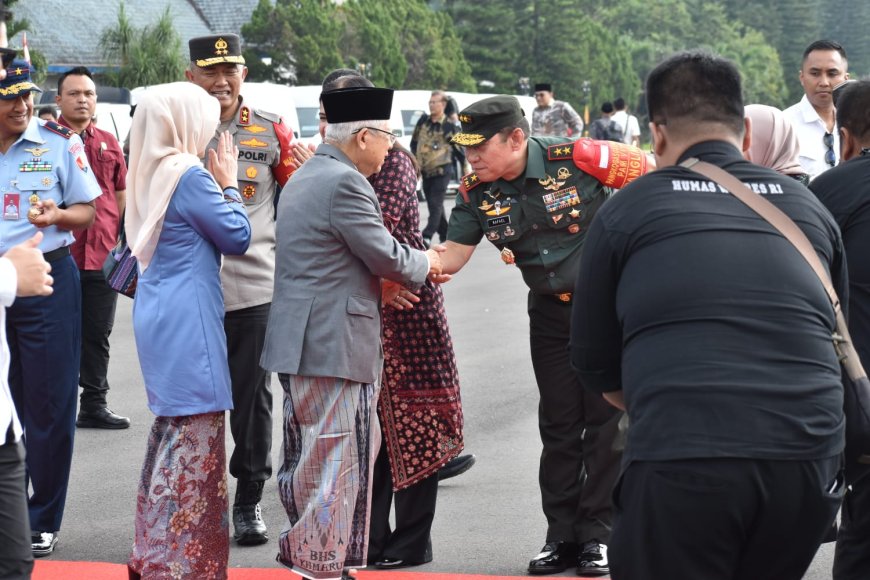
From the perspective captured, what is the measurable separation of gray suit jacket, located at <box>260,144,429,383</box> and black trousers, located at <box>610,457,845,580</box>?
157 centimetres

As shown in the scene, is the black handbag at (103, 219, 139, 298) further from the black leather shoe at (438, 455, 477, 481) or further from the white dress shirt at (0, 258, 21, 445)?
the black leather shoe at (438, 455, 477, 481)

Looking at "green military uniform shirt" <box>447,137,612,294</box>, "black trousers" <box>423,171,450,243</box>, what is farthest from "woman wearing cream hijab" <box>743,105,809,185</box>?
"black trousers" <box>423,171,450,243</box>

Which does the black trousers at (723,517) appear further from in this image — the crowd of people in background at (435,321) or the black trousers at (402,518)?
the black trousers at (402,518)

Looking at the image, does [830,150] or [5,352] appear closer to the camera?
[5,352]

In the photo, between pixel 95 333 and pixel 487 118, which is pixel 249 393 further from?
pixel 95 333

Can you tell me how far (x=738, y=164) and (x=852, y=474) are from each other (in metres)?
1.04

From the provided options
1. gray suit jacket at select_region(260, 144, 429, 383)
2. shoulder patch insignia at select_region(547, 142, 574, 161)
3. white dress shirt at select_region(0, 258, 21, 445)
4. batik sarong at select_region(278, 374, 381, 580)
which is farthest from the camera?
shoulder patch insignia at select_region(547, 142, 574, 161)

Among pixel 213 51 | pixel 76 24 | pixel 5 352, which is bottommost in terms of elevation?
pixel 5 352

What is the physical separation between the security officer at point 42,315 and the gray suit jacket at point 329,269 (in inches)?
53.2

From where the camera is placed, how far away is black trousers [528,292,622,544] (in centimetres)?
496

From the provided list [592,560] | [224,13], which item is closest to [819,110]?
[592,560]

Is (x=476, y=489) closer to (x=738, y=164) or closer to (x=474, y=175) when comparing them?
(x=474, y=175)

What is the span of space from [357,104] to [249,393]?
1602mm

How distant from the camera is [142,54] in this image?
33344mm
